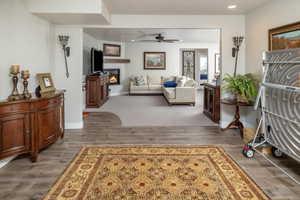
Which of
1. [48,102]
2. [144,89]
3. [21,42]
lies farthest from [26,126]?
[144,89]

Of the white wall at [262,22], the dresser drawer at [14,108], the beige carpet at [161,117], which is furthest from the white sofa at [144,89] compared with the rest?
the dresser drawer at [14,108]

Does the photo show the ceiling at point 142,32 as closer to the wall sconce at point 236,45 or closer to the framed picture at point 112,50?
the framed picture at point 112,50

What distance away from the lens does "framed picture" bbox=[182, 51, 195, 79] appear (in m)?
12.0

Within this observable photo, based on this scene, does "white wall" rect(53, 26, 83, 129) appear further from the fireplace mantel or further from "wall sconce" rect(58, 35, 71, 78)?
the fireplace mantel

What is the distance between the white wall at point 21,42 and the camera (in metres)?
2.94

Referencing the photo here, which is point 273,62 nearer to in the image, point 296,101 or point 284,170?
point 296,101

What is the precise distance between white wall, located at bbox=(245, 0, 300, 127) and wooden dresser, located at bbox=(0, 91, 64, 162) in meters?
3.63

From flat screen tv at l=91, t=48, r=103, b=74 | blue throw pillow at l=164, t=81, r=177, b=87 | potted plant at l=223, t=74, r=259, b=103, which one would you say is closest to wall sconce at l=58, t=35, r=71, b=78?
flat screen tv at l=91, t=48, r=103, b=74

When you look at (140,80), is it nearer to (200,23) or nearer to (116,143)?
(200,23)

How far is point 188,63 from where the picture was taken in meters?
12.1

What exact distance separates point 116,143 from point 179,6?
2685mm

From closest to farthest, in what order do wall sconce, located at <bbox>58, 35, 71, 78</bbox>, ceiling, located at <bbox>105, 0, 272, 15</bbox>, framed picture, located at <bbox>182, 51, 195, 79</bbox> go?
ceiling, located at <bbox>105, 0, 272, 15</bbox>
wall sconce, located at <bbox>58, 35, 71, 78</bbox>
framed picture, located at <bbox>182, 51, 195, 79</bbox>

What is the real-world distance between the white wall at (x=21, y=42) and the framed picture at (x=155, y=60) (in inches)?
284

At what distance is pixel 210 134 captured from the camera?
4254mm
